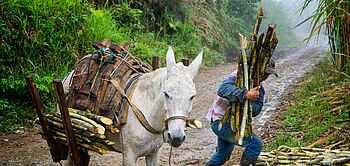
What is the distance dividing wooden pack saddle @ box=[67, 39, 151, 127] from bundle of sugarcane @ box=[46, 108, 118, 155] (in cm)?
13

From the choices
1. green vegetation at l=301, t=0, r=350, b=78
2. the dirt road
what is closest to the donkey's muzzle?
the dirt road

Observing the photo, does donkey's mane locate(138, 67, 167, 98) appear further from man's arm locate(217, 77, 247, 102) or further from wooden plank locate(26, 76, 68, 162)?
wooden plank locate(26, 76, 68, 162)

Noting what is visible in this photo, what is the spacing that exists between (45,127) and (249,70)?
2194 millimetres

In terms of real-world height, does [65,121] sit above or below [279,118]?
above

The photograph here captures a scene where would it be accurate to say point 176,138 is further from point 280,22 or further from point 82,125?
point 280,22

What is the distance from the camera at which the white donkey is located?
223cm

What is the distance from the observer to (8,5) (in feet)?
18.0

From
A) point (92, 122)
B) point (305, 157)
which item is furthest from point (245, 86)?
point (92, 122)

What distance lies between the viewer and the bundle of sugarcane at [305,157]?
291 centimetres

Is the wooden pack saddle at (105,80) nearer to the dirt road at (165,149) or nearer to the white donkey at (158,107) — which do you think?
the white donkey at (158,107)

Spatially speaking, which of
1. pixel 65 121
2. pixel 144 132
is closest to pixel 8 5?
pixel 65 121

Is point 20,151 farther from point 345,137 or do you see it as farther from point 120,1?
point 120,1

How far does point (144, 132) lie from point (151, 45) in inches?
292

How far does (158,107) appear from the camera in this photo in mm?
2602
